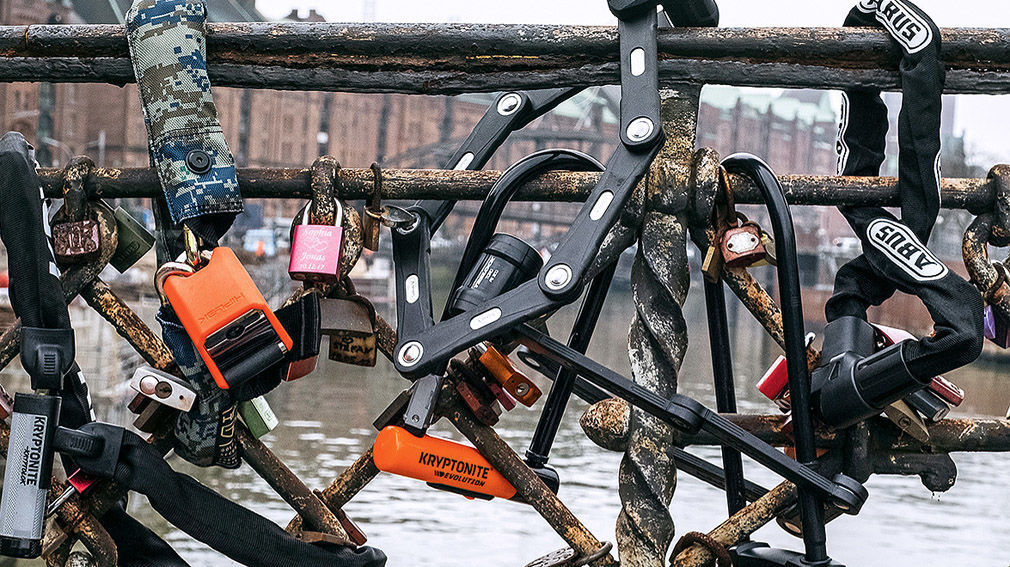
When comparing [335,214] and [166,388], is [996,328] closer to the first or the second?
Result: [335,214]

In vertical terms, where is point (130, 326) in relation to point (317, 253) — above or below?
below

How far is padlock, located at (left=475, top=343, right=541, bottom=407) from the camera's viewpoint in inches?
71.7

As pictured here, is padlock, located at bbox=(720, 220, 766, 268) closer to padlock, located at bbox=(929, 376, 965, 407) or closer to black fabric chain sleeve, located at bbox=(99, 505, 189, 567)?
padlock, located at bbox=(929, 376, 965, 407)

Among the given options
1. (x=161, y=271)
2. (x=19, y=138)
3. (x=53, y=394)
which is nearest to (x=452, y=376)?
(x=161, y=271)

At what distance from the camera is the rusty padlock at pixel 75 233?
1863mm

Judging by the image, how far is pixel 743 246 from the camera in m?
1.80

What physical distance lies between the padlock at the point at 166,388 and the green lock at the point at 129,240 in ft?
0.71

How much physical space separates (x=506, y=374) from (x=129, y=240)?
26.9 inches

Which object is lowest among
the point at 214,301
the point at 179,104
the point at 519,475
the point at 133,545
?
the point at 133,545

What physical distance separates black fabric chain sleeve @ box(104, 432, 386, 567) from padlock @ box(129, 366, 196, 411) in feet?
0.26

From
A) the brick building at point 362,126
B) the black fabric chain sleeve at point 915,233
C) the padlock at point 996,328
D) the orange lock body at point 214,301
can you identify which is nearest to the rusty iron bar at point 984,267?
the padlock at point 996,328

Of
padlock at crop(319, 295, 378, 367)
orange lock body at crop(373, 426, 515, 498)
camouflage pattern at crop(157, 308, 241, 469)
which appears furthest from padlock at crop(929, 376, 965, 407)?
camouflage pattern at crop(157, 308, 241, 469)

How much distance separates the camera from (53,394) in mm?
1710

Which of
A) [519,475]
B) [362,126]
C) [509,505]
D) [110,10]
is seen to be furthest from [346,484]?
[362,126]
